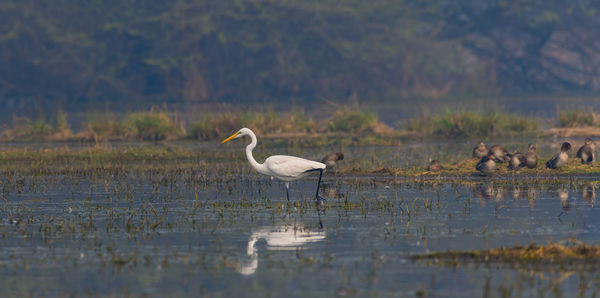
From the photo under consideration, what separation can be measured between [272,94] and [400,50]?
1479cm

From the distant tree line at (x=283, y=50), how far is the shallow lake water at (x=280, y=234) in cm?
7781

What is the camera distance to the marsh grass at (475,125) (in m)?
40.4

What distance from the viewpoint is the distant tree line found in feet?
336

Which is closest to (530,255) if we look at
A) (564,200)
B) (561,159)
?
(564,200)

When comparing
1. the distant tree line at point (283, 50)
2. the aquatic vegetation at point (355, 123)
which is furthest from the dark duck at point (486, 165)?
the distant tree line at point (283, 50)

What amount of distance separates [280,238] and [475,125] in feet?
85.7

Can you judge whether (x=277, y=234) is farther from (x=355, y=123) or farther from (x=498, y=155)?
(x=355, y=123)

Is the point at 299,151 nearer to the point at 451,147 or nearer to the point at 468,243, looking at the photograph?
the point at 451,147

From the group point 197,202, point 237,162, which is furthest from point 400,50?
point 197,202

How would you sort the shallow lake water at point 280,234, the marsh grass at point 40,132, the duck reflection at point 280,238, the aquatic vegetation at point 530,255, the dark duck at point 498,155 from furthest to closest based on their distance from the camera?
the marsh grass at point 40,132, the dark duck at point 498,155, the duck reflection at point 280,238, the aquatic vegetation at point 530,255, the shallow lake water at point 280,234

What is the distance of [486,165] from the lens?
80.6ft

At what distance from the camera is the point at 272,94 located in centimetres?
10356

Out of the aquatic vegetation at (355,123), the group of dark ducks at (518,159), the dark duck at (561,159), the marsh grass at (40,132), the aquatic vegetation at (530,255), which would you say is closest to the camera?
the aquatic vegetation at (530,255)

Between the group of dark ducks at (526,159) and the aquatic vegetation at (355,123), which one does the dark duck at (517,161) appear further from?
the aquatic vegetation at (355,123)
